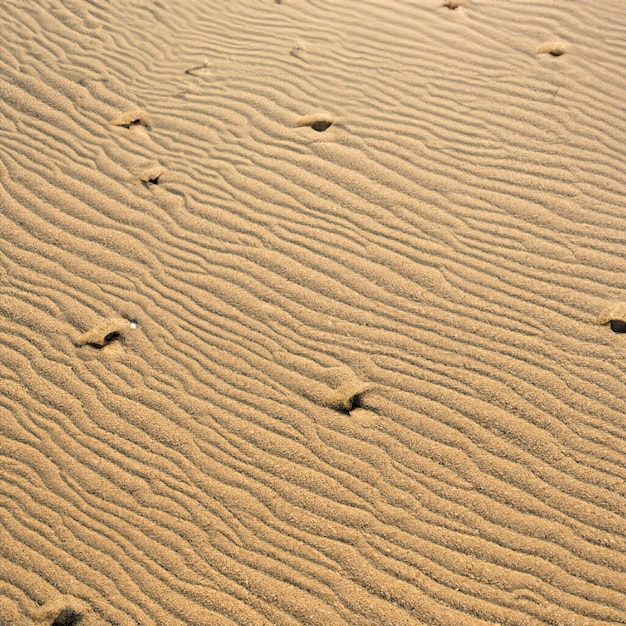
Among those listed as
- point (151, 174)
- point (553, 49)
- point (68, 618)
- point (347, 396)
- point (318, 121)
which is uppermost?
point (553, 49)

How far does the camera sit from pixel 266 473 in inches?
140

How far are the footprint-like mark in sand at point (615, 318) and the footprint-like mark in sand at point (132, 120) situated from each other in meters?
4.18

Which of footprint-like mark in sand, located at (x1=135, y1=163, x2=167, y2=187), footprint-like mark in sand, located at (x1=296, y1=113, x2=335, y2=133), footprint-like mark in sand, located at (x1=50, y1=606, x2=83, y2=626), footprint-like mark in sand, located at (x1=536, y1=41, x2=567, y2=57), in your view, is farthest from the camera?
footprint-like mark in sand, located at (x1=536, y1=41, x2=567, y2=57)

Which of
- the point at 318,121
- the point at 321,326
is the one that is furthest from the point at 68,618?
the point at 318,121

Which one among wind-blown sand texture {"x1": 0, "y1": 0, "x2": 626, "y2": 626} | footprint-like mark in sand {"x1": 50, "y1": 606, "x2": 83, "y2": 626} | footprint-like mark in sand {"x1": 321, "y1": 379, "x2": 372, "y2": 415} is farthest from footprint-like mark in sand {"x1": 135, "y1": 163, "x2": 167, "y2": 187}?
footprint-like mark in sand {"x1": 50, "y1": 606, "x2": 83, "y2": 626}

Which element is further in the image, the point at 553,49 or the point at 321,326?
the point at 553,49

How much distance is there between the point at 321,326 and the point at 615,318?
6.23 ft

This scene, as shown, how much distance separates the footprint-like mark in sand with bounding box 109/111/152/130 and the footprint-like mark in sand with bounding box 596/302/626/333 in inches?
165

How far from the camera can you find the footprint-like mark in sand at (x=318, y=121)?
561cm

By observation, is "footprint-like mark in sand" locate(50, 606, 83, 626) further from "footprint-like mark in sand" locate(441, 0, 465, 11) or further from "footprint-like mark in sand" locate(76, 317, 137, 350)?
"footprint-like mark in sand" locate(441, 0, 465, 11)

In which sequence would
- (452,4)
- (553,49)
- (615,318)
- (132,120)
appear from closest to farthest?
(615,318) → (132,120) → (553,49) → (452,4)

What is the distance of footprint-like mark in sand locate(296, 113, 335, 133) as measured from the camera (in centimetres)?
561

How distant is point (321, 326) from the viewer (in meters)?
4.20

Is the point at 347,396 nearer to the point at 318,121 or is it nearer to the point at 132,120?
the point at 318,121
